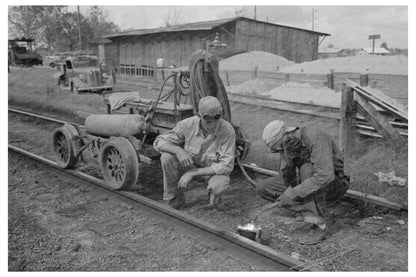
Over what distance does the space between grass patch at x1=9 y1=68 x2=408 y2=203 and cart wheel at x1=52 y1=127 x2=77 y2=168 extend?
2881mm

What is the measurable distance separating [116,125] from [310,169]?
2967 mm

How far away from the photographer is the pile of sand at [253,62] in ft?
71.8

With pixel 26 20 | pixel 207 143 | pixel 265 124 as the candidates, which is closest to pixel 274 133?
pixel 207 143

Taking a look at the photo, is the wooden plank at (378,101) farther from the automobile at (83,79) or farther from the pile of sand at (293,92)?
the automobile at (83,79)

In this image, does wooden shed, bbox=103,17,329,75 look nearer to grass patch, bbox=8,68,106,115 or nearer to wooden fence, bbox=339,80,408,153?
grass patch, bbox=8,68,106,115

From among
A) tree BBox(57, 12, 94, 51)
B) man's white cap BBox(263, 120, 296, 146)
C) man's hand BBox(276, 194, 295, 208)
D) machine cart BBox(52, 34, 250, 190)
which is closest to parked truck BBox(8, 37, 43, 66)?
tree BBox(57, 12, 94, 51)

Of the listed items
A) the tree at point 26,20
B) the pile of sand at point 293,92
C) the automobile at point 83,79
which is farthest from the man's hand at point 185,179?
the tree at point 26,20

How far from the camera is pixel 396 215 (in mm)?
4688

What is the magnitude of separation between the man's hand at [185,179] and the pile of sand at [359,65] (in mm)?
14958

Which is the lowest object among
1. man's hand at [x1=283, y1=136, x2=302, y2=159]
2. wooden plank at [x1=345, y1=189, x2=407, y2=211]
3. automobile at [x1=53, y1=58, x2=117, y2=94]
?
wooden plank at [x1=345, y1=189, x2=407, y2=211]

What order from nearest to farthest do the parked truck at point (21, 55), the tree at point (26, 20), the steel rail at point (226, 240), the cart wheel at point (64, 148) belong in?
1. the steel rail at point (226, 240)
2. the cart wheel at point (64, 148)
3. the parked truck at point (21, 55)
4. the tree at point (26, 20)

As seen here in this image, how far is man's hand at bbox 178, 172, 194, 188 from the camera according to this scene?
4645 millimetres

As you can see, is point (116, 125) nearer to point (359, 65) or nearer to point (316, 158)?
point (316, 158)

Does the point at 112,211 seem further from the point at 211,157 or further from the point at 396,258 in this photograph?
the point at 396,258
